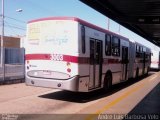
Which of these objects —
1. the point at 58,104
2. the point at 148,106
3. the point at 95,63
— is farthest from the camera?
the point at 95,63

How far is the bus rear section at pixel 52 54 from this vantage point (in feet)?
38.9

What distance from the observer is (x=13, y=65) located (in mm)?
20078

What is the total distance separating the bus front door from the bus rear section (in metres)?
1.52

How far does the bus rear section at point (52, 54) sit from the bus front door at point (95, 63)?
1.52 metres

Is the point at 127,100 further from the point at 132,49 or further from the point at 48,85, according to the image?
the point at 132,49

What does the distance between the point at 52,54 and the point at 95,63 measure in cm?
223

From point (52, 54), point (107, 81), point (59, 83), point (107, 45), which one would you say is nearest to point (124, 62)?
point (107, 81)

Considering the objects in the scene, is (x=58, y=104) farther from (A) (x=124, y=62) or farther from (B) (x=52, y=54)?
(A) (x=124, y=62)

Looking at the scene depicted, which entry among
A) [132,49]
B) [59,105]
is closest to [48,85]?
[59,105]

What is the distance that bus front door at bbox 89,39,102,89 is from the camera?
520 inches

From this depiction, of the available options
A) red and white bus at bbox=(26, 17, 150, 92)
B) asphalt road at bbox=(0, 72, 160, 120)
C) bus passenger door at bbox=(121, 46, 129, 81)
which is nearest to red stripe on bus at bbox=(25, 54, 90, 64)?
red and white bus at bbox=(26, 17, 150, 92)

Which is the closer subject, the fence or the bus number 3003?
the bus number 3003

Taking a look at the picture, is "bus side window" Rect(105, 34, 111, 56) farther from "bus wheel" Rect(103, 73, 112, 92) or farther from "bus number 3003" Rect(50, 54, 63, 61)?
"bus number 3003" Rect(50, 54, 63, 61)

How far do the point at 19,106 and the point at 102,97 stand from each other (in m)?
4.65
